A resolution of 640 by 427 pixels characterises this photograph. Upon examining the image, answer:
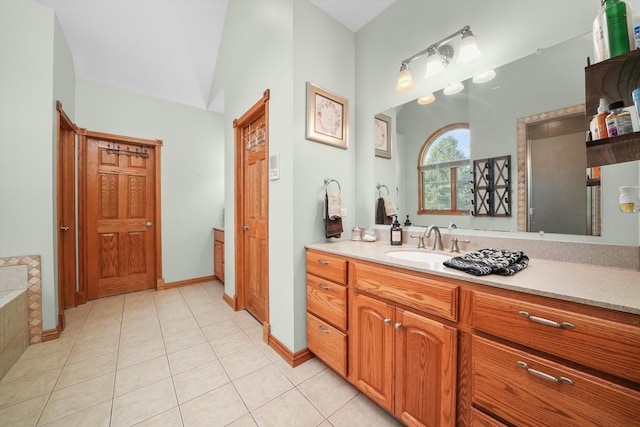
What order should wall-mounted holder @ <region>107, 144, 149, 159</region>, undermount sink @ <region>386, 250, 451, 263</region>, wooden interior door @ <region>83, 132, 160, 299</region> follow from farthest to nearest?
wall-mounted holder @ <region>107, 144, 149, 159</region>
wooden interior door @ <region>83, 132, 160, 299</region>
undermount sink @ <region>386, 250, 451, 263</region>

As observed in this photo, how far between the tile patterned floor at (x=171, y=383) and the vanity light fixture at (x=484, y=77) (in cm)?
204

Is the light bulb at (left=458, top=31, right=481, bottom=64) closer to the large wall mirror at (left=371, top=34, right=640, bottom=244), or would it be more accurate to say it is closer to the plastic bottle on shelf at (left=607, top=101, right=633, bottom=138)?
the large wall mirror at (left=371, top=34, right=640, bottom=244)

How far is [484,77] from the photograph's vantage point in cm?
143

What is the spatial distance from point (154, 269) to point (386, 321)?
3.47m

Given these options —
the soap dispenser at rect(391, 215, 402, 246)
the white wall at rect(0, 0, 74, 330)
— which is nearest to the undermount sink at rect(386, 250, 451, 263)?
the soap dispenser at rect(391, 215, 402, 246)

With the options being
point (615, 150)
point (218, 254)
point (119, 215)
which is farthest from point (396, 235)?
point (119, 215)

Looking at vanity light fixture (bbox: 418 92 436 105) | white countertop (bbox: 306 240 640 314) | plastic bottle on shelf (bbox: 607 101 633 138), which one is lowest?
white countertop (bbox: 306 240 640 314)

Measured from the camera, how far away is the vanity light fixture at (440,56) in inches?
55.2

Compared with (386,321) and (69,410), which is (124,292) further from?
(386,321)

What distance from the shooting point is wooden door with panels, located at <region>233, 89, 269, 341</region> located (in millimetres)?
2146

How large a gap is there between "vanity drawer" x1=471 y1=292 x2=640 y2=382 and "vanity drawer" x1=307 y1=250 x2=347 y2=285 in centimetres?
73

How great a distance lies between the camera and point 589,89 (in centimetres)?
89

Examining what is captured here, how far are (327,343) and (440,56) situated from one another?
81.9 inches

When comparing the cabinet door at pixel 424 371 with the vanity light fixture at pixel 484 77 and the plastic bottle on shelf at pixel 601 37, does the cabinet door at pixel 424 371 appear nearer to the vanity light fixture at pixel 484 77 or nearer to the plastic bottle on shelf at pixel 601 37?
the plastic bottle on shelf at pixel 601 37
